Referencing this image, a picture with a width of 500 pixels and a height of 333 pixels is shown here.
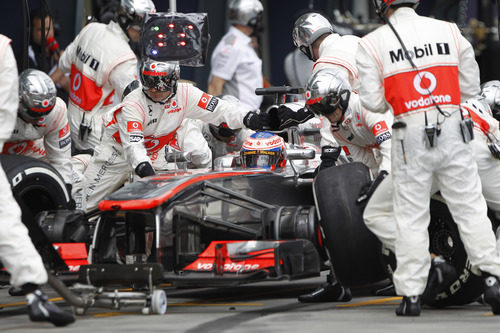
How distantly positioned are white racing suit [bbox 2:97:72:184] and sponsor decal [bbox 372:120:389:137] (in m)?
2.67

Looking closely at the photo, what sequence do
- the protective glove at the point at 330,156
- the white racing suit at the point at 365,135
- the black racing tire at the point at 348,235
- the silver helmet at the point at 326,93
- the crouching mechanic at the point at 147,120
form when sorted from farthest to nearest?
the crouching mechanic at the point at 147,120, the protective glove at the point at 330,156, the white racing suit at the point at 365,135, the silver helmet at the point at 326,93, the black racing tire at the point at 348,235

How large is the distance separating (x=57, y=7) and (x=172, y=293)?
275 inches

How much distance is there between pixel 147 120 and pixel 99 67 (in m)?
2.11

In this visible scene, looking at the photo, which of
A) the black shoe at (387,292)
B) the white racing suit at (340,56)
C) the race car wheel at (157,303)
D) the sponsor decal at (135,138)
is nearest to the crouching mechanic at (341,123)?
the black shoe at (387,292)

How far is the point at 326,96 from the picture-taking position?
→ 852cm

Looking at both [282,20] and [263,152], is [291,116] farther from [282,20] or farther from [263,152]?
[282,20]

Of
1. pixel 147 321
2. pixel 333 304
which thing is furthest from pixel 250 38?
pixel 147 321

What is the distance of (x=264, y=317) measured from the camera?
24.3ft

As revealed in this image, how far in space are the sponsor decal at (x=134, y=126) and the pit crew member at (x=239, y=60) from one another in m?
4.31

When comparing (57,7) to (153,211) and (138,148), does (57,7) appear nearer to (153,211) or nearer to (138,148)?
(138,148)

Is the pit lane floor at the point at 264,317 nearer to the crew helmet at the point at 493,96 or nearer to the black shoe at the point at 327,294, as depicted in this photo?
the black shoe at the point at 327,294

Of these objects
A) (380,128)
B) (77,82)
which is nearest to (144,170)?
(380,128)

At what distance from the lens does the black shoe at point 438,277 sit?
292 inches

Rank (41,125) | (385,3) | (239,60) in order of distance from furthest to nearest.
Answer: (239,60) → (41,125) → (385,3)
